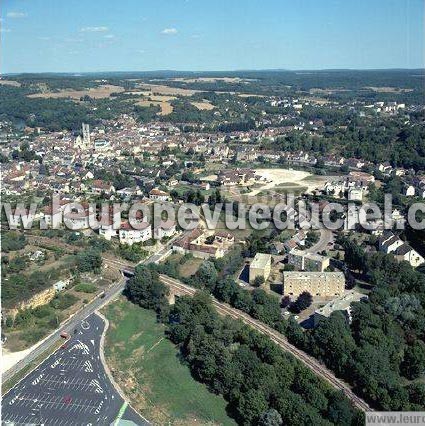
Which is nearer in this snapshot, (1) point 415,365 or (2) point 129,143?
(1) point 415,365

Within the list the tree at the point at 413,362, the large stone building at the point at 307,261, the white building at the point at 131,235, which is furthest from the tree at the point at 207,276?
the tree at the point at 413,362

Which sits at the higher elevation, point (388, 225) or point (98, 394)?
point (388, 225)

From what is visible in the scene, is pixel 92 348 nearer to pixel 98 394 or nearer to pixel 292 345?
pixel 98 394

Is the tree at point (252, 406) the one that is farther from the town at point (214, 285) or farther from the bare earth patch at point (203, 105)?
the bare earth patch at point (203, 105)

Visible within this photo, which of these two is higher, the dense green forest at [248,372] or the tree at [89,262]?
the tree at [89,262]

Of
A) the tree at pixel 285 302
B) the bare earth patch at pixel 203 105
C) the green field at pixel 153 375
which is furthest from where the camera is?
the bare earth patch at pixel 203 105

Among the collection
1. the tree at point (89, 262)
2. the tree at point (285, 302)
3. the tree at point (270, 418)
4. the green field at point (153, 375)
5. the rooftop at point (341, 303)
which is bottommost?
the green field at point (153, 375)

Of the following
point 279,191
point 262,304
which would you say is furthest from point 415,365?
point 279,191
